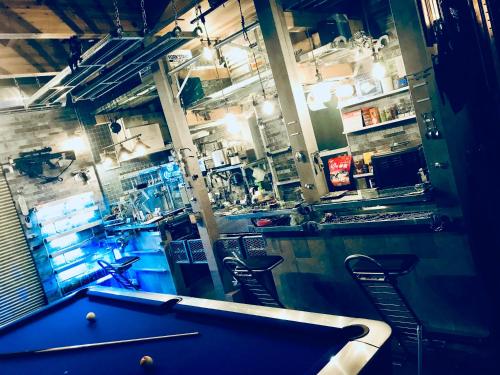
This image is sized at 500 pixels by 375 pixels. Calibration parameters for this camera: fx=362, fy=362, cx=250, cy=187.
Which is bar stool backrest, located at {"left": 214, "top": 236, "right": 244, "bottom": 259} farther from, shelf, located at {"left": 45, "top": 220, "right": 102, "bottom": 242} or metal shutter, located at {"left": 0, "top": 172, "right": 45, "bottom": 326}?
metal shutter, located at {"left": 0, "top": 172, "right": 45, "bottom": 326}

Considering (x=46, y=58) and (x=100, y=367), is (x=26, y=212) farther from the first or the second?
(x=100, y=367)

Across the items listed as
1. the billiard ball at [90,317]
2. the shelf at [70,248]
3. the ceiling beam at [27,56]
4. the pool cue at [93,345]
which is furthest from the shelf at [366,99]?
the shelf at [70,248]

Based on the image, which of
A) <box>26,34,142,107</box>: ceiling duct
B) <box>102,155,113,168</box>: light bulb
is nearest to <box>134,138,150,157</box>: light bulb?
<box>102,155,113,168</box>: light bulb

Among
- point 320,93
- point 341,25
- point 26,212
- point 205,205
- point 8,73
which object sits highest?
point 8,73

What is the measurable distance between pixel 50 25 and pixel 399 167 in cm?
561

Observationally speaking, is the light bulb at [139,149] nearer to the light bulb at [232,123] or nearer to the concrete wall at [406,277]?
the light bulb at [232,123]

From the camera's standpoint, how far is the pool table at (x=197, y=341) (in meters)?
2.02

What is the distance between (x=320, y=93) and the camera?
18.4 feet

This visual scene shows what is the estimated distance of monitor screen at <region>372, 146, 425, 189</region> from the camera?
578cm

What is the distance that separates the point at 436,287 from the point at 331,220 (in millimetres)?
1285

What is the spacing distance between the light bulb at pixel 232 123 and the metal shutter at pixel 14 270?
5225 millimetres

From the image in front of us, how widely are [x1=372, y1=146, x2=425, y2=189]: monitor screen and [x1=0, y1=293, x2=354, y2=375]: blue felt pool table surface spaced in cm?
416

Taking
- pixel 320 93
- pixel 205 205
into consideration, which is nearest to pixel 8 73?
pixel 205 205

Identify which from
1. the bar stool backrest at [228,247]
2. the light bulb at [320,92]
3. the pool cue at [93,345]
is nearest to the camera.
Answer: the pool cue at [93,345]
